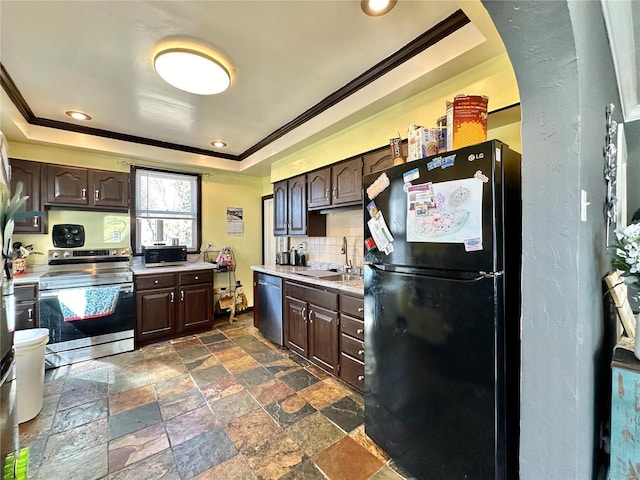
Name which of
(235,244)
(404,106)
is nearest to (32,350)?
(235,244)

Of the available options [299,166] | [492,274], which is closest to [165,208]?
[299,166]

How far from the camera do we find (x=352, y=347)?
7.27ft

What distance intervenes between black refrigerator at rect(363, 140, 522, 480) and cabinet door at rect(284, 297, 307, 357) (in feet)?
4.20

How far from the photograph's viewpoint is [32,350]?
200cm

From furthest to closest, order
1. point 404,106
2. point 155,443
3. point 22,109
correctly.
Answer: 1. point 22,109
2. point 404,106
3. point 155,443

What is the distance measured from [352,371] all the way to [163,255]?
2884mm

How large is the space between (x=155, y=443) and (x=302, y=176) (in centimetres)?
276

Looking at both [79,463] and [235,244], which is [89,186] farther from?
[79,463]

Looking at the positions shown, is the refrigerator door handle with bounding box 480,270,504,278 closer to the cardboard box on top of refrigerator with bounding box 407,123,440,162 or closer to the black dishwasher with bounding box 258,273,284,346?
the cardboard box on top of refrigerator with bounding box 407,123,440,162

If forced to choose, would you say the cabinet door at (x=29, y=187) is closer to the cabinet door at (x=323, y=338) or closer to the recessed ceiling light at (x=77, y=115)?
the recessed ceiling light at (x=77, y=115)

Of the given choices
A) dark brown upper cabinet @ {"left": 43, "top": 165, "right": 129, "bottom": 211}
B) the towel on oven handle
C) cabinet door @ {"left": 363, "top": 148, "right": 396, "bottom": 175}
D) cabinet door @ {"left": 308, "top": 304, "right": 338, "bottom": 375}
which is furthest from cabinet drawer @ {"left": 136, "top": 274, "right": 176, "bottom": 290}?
cabinet door @ {"left": 363, "top": 148, "right": 396, "bottom": 175}

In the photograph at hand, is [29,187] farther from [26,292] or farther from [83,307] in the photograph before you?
[83,307]

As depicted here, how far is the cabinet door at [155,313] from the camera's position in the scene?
3219mm

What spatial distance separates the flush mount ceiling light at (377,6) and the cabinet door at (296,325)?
2.31 m
